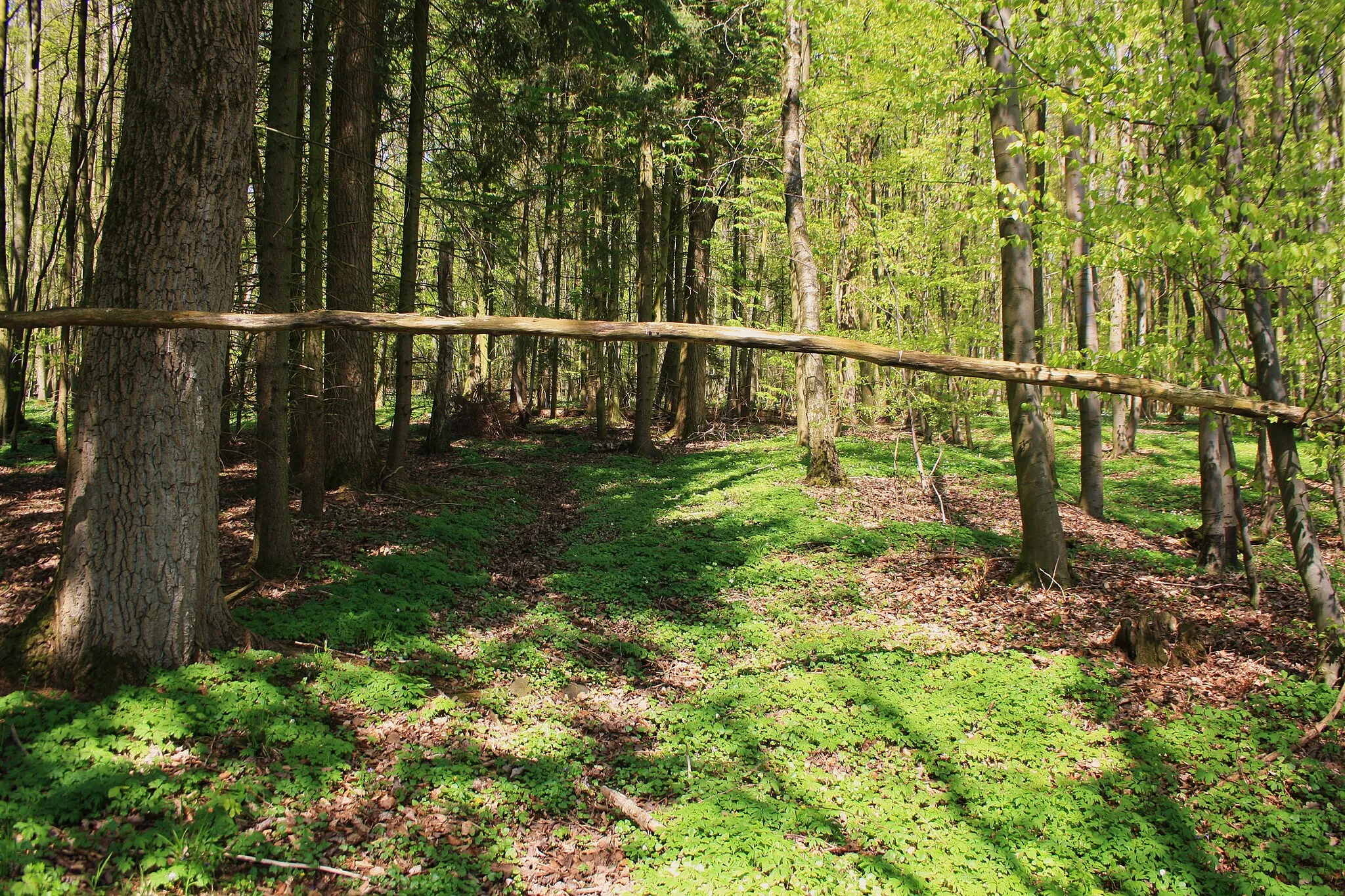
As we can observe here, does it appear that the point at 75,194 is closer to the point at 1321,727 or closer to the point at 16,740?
the point at 16,740

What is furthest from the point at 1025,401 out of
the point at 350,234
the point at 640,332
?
the point at 350,234

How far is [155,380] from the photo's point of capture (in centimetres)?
438

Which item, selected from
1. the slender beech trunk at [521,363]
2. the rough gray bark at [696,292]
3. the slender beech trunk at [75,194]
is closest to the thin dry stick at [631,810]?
the slender beech trunk at [75,194]

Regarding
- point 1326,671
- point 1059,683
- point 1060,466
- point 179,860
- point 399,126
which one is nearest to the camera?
point 179,860

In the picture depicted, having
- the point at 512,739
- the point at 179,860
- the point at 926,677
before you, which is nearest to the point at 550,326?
the point at 512,739

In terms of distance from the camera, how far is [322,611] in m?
6.22

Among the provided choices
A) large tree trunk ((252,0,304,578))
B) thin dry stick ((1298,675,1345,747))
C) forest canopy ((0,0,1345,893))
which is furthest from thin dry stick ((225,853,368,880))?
thin dry stick ((1298,675,1345,747))

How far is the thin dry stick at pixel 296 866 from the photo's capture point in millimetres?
3424

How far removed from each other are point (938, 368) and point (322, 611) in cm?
565

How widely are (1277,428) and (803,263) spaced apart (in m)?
9.29

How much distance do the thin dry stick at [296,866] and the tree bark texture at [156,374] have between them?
1639 millimetres

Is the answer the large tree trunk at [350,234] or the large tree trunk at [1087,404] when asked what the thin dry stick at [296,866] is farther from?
the large tree trunk at [1087,404]

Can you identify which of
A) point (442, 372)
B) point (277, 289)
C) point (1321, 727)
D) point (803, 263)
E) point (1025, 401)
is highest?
point (803, 263)

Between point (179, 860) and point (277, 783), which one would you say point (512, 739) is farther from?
point (179, 860)
